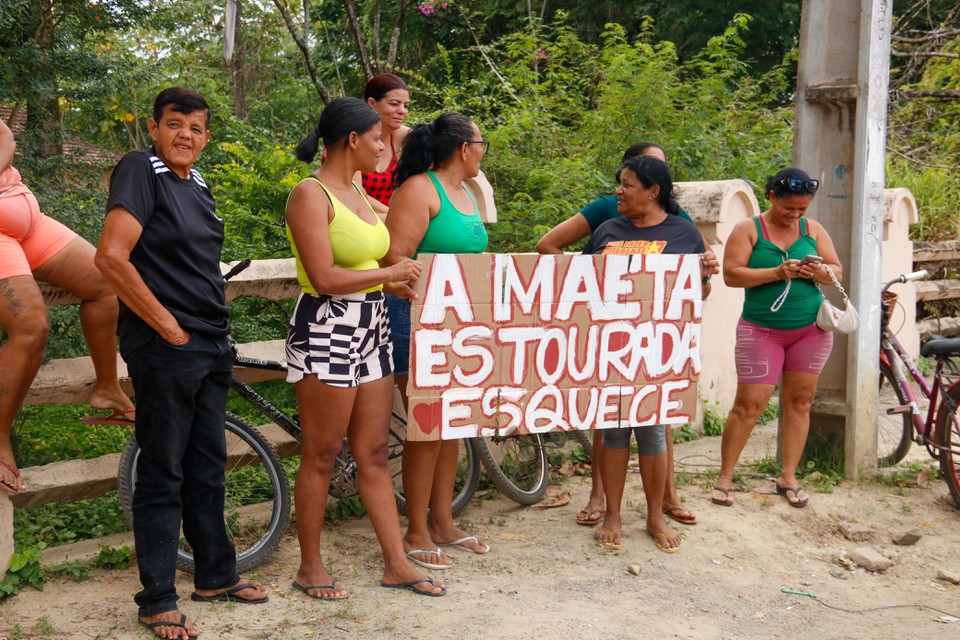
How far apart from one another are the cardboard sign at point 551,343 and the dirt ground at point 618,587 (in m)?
0.71

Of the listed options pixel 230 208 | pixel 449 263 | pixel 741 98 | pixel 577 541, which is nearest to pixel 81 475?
pixel 449 263

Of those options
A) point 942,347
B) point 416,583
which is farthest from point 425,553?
point 942,347

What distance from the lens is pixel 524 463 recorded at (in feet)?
19.2

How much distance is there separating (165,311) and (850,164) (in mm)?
4694

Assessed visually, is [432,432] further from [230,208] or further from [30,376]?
[230,208]

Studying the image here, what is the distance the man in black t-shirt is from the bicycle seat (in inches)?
180

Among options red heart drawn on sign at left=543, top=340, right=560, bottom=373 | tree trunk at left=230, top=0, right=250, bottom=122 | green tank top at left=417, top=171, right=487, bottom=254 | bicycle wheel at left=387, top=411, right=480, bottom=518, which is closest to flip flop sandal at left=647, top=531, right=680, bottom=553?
bicycle wheel at left=387, top=411, right=480, bottom=518

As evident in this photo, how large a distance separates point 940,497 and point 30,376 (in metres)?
5.40

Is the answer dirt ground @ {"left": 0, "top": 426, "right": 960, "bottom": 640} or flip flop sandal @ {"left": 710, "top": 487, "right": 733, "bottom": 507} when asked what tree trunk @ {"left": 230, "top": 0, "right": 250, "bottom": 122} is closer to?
dirt ground @ {"left": 0, "top": 426, "right": 960, "bottom": 640}

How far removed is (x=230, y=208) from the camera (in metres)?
8.25

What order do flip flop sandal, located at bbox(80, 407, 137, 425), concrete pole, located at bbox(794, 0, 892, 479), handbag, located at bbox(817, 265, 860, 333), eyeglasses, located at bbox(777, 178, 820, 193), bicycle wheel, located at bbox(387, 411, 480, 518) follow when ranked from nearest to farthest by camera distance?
flip flop sandal, located at bbox(80, 407, 137, 425) < bicycle wheel, located at bbox(387, 411, 480, 518) < eyeglasses, located at bbox(777, 178, 820, 193) < handbag, located at bbox(817, 265, 860, 333) < concrete pole, located at bbox(794, 0, 892, 479)

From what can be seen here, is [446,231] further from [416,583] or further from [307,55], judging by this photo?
[307,55]

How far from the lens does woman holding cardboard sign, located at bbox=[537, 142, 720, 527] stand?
208 inches

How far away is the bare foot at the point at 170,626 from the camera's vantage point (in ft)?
12.2
